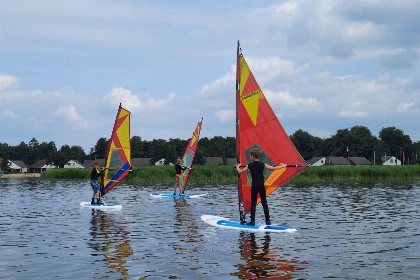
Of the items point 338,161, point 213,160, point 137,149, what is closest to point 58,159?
point 213,160

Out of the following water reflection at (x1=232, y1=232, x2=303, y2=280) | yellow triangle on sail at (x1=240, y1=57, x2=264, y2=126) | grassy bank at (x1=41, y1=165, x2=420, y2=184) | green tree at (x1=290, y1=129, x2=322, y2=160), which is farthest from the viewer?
green tree at (x1=290, y1=129, x2=322, y2=160)

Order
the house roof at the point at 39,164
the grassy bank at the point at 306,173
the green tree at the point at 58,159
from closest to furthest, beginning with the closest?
1. the grassy bank at the point at 306,173
2. the green tree at the point at 58,159
3. the house roof at the point at 39,164

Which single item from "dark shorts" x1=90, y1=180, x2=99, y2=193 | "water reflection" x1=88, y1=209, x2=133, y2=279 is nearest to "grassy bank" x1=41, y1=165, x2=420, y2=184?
"dark shorts" x1=90, y1=180, x2=99, y2=193

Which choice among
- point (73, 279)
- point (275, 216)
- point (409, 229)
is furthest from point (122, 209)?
point (73, 279)

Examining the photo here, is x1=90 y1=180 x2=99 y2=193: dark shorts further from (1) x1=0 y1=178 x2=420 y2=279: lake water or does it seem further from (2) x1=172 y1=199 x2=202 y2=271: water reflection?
(2) x1=172 y1=199 x2=202 y2=271: water reflection

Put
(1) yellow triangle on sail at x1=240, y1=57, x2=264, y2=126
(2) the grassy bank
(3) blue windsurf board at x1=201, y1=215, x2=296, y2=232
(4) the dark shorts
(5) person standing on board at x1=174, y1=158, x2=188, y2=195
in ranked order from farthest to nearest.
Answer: (2) the grassy bank → (5) person standing on board at x1=174, y1=158, x2=188, y2=195 → (4) the dark shorts → (1) yellow triangle on sail at x1=240, y1=57, x2=264, y2=126 → (3) blue windsurf board at x1=201, y1=215, x2=296, y2=232

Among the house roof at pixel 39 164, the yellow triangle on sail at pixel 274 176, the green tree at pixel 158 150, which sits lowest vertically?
the yellow triangle on sail at pixel 274 176

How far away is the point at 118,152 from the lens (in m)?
26.4

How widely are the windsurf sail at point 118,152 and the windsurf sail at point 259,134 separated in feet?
34.4

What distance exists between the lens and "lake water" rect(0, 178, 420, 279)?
10.8 meters

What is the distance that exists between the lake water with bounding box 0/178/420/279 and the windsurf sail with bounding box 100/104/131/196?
3.30 meters

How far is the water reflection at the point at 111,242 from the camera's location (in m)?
11.7

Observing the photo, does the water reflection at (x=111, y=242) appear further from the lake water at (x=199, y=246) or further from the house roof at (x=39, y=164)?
the house roof at (x=39, y=164)

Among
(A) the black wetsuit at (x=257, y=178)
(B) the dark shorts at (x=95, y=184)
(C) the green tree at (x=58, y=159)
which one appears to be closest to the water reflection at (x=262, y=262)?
(A) the black wetsuit at (x=257, y=178)
